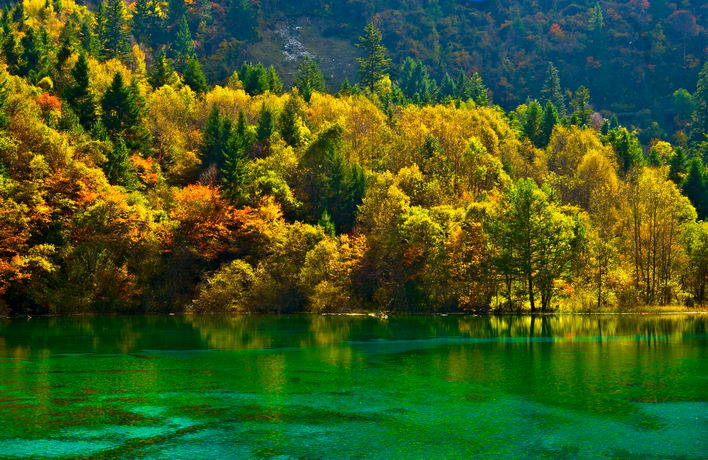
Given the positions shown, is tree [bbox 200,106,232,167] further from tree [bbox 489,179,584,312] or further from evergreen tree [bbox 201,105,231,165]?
tree [bbox 489,179,584,312]

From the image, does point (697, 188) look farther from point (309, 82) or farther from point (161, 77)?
point (161, 77)

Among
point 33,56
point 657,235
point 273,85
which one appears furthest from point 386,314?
point 273,85

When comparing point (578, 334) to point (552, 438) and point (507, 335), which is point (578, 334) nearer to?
point (507, 335)

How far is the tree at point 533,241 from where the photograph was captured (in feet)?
279

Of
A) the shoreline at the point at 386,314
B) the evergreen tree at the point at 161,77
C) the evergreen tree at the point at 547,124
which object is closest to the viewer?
the shoreline at the point at 386,314

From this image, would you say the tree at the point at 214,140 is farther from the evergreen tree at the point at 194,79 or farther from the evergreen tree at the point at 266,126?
the evergreen tree at the point at 194,79

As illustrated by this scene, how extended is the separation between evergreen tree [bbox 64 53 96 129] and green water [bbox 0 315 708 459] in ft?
185

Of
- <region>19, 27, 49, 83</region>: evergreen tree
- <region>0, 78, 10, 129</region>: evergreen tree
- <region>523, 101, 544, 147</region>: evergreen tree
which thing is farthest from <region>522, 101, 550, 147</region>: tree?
<region>0, 78, 10, 129</region>: evergreen tree

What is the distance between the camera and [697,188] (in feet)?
419

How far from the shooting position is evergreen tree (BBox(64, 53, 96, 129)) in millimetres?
106750

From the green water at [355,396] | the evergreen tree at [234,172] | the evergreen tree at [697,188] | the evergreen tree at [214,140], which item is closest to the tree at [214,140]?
the evergreen tree at [214,140]

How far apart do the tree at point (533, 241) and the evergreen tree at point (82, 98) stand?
61896 mm

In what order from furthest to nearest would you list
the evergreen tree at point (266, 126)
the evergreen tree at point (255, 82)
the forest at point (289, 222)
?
the evergreen tree at point (255, 82) < the evergreen tree at point (266, 126) < the forest at point (289, 222)

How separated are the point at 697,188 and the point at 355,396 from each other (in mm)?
115286
